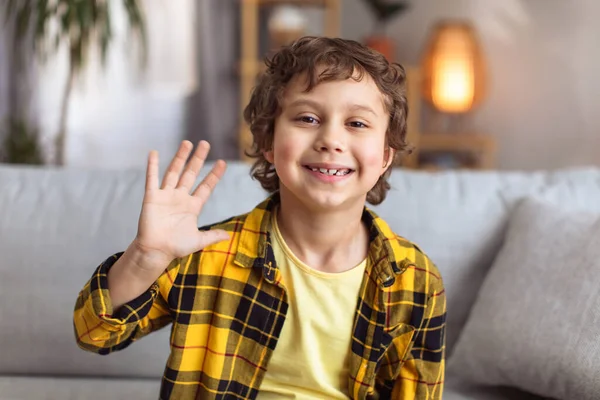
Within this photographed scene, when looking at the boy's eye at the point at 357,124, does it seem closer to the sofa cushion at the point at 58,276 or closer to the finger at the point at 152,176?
the finger at the point at 152,176

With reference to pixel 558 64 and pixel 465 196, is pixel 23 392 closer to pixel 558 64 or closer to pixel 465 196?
pixel 465 196

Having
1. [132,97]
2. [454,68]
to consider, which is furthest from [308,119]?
[132,97]

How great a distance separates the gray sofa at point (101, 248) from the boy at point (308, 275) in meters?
0.37

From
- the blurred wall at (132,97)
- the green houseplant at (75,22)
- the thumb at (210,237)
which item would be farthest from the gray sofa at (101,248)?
the blurred wall at (132,97)

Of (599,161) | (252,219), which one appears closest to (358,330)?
(252,219)

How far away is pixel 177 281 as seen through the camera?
111 cm

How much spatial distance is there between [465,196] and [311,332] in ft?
2.08

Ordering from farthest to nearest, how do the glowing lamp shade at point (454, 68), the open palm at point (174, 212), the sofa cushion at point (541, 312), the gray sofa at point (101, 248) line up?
the glowing lamp shade at point (454, 68)
the gray sofa at point (101, 248)
the sofa cushion at point (541, 312)
the open palm at point (174, 212)

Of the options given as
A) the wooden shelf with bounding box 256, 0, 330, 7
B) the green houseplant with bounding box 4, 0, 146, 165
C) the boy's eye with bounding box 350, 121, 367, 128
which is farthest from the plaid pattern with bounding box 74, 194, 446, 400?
the wooden shelf with bounding box 256, 0, 330, 7

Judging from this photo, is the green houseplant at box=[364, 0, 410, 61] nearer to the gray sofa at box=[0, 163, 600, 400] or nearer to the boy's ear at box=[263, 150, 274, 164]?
the gray sofa at box=[0, 163, 600, 400]

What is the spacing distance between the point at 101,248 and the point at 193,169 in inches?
22.6

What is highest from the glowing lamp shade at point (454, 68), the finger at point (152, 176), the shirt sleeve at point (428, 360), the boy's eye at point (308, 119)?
the glowing lamp shade at point (454, 68)

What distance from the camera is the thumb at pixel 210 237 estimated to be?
1.02 metres

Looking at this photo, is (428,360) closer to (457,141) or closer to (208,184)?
(208,184)
